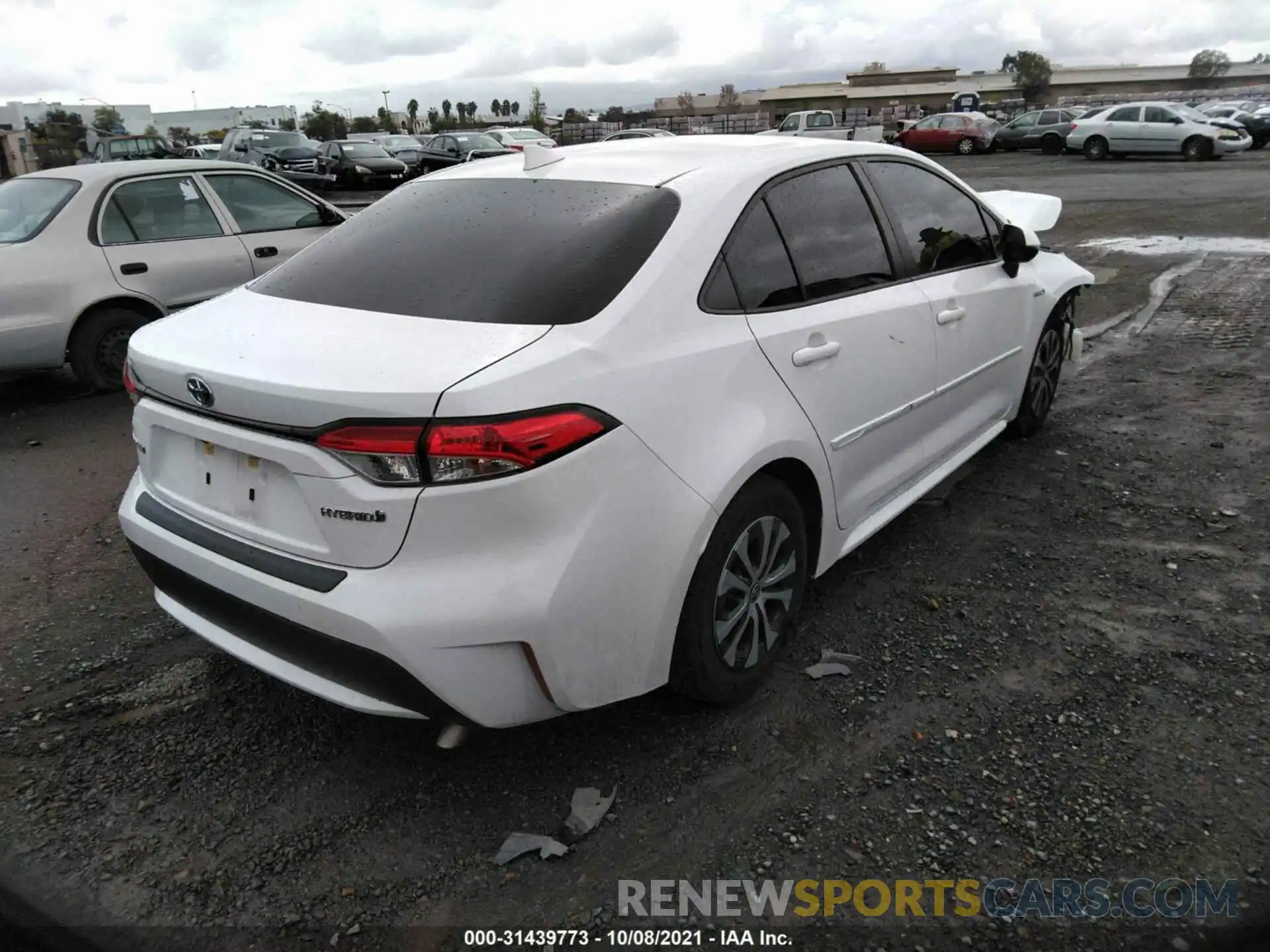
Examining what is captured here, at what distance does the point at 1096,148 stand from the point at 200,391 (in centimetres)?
3066

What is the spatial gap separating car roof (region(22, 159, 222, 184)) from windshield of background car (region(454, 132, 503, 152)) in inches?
841

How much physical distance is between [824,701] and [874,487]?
89 centimetres

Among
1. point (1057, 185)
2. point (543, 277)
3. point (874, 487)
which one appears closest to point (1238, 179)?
point (1057, 185)

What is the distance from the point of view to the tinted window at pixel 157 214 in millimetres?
6863

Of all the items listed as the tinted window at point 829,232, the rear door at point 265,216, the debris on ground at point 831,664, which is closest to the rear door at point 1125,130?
the rear door at point 265,216

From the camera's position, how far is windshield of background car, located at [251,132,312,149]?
26.7 m

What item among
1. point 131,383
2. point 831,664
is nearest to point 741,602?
point 831,664

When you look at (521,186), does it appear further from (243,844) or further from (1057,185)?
(1057,185)

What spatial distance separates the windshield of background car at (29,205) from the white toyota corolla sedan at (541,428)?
14.5 feet

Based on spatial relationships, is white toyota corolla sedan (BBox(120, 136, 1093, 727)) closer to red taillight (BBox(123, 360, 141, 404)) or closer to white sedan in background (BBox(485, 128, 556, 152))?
red taillight (BBox(123, 360, 141, 404))

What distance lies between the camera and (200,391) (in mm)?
2527

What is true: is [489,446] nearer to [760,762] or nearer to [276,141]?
[760,762]

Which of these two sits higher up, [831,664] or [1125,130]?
[1125,130]

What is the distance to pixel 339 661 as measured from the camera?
2393 millimetres
